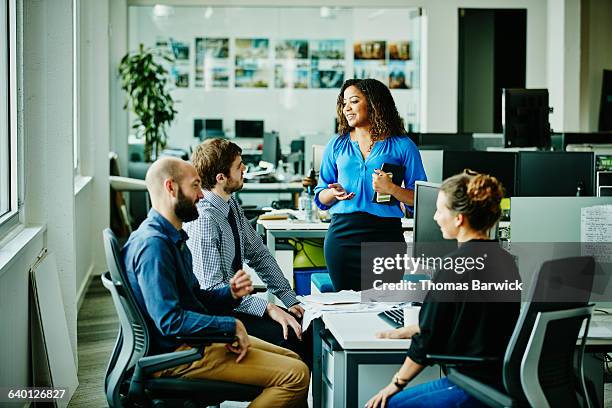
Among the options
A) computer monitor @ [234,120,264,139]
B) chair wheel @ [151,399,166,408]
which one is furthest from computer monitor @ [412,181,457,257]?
computer monitor @ [234,120,264,139]

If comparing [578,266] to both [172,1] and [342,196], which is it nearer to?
[342,196]

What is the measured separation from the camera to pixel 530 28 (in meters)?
12.3

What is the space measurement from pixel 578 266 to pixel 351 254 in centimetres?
188

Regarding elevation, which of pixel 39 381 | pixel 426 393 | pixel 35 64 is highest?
pixel 35 64

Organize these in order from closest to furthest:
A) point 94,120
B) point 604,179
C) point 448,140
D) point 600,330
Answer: point 600,330 → point 604,179 → point 448,140 → point 94,120

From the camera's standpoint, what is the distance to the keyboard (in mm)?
3553

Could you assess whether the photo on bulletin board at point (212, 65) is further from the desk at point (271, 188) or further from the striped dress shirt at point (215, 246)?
the striped dress shirt at point (215, 246)

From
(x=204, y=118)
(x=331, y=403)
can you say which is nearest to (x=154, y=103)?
(x=204, y=118)

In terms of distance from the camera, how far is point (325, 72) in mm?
12461

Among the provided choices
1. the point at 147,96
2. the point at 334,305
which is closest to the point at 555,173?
the point at 334,305

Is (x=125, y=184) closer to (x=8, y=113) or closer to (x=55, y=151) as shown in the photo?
(x=55, y=151)

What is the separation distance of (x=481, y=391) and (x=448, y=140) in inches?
212

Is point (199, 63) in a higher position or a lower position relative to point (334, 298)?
higher

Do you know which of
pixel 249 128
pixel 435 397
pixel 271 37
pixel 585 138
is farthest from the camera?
pixel 271 37
